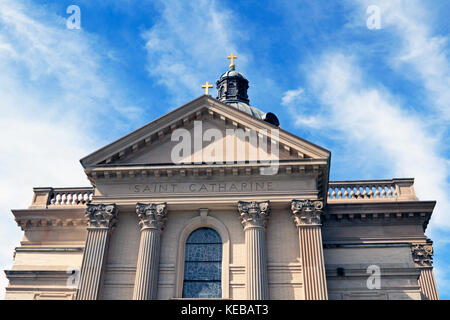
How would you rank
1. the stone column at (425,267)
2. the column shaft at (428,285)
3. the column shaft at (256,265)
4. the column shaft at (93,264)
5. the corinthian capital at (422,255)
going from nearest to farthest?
the column shaft at (256,265) → the column shaft at (93,264) → the column shaft at (428,285) → the stone column at (425,267) → the corinthian capital at (422,255)

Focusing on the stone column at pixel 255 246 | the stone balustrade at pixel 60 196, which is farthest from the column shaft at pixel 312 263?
the stone balustrade at pixel 60 196

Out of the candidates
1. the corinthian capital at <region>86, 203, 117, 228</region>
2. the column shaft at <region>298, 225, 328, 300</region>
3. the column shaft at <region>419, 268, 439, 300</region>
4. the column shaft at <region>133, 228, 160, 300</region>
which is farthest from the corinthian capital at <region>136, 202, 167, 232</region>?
the column shaft at <region>419, 268, 439, 300</region>

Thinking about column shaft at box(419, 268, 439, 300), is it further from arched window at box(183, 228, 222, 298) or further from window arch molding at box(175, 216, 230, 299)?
arched window at box(183, 228, 222, 298)

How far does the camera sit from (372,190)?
1034 inches

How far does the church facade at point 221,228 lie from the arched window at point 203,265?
5 centimetres

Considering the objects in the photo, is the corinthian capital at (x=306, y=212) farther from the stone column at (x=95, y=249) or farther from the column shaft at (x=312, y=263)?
the stone column at (x=95, y=249)

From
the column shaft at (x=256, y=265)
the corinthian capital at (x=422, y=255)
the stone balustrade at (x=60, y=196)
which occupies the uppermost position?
the stone balustrade at (x=60, y=196)

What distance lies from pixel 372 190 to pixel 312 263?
786 centimetres

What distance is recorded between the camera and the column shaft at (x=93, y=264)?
796 inches

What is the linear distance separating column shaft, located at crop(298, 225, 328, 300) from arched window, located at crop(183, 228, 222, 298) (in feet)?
11.9

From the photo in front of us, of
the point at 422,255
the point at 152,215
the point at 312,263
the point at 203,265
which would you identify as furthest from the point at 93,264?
the point at 422,255

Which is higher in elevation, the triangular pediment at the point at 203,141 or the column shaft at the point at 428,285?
the triangular pediment at the point at 203,141

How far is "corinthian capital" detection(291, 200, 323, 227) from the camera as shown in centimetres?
2120
